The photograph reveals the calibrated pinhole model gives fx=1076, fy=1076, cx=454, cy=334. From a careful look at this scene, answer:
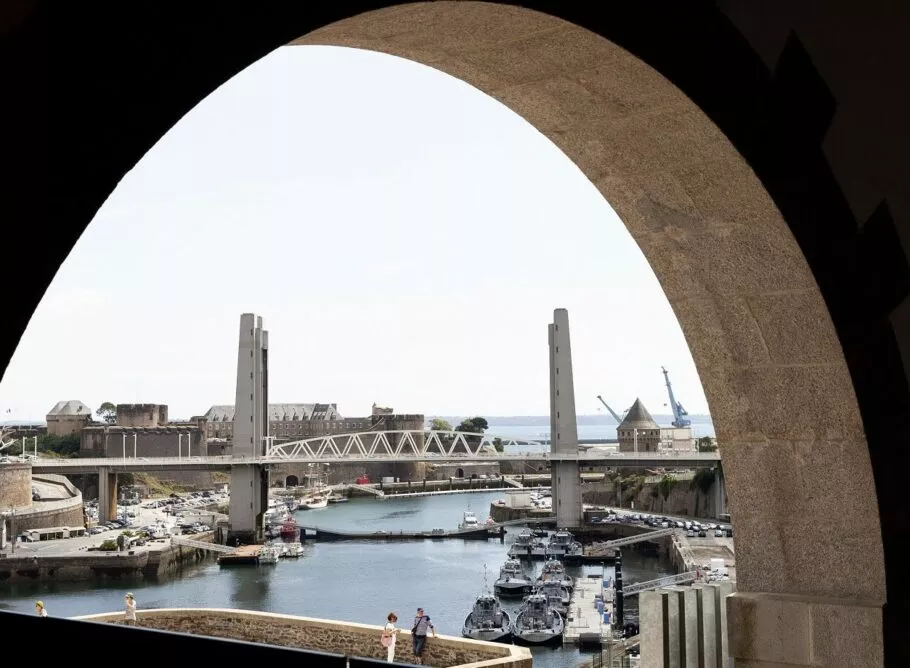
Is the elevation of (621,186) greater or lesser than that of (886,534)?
greater

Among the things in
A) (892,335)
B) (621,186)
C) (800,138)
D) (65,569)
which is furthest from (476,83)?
(65,569)

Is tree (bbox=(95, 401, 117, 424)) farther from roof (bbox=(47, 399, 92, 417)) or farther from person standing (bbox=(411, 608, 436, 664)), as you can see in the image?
person standing (bbox=(411, 608, 436, 664))

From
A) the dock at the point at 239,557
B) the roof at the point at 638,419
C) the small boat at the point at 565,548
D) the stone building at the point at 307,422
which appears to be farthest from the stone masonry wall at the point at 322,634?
the stone building at the point at 307,422

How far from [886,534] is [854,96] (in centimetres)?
47

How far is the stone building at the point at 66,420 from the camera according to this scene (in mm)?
50375

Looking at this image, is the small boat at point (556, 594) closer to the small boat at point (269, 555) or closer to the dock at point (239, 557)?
the small boat at point (269, 555)

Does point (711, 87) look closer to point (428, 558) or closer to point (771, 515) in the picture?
point (771, 515)

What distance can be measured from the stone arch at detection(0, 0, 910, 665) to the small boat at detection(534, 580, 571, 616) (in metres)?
23.6

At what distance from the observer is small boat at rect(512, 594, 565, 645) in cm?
2272

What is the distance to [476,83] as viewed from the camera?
115cm

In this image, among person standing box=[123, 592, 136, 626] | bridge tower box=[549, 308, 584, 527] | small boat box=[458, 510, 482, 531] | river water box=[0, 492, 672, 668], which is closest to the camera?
person standing box=[123, 592, 136, 626]

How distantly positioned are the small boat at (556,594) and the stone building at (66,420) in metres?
30.8

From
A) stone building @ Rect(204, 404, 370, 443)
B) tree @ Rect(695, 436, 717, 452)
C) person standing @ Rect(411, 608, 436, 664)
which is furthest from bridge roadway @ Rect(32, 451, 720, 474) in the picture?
person standing @ Rect(411, 608, 436, 664)

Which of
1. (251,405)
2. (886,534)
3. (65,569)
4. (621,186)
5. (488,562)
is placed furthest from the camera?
(251,405)
